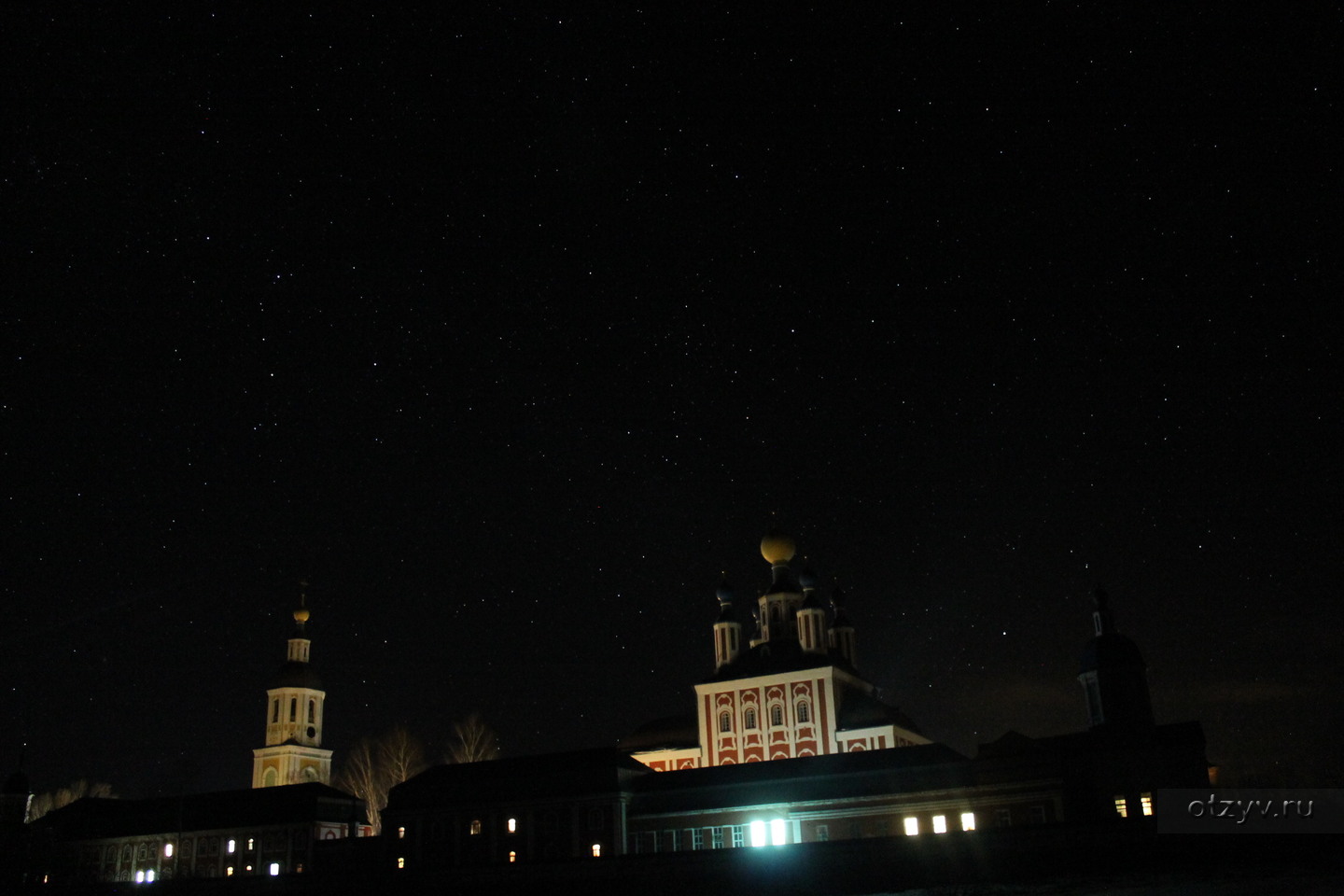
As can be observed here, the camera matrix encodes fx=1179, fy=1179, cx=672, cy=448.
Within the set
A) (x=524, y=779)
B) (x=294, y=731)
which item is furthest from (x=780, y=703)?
(x=294, y=731)

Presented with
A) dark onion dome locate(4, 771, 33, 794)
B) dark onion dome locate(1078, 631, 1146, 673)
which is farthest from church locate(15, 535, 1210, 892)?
dark onion dome locate(4, 771, 33, 794)

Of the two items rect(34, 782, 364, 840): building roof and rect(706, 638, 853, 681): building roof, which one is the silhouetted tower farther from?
rect(34, 782, 364, 840): building roof

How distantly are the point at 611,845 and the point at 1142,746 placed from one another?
905 inches

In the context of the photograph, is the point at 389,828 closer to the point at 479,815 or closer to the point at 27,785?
the point at 479,815

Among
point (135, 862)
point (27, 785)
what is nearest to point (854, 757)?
point (135, 862)

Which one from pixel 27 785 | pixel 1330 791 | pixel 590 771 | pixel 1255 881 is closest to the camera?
pixel 1255 881

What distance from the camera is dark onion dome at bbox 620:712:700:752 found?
2712 inches

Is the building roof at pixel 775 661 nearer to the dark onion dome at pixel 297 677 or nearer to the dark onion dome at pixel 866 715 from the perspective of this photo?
the dark onion dome at pixel 866 715

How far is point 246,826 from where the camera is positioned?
2394 inches

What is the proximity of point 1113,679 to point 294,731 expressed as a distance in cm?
5226

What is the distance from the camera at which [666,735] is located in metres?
70.7

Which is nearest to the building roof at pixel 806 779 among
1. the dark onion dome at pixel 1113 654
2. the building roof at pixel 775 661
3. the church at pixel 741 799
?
the church at pixel 741 799

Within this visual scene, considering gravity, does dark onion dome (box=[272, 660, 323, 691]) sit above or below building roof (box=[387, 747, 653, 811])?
above

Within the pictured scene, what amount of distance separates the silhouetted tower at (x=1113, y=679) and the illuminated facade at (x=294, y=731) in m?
49.2
